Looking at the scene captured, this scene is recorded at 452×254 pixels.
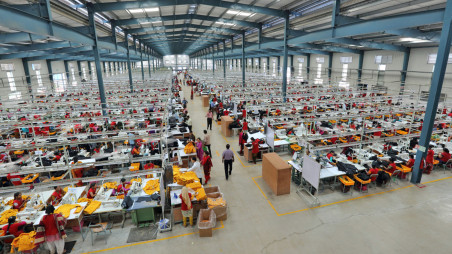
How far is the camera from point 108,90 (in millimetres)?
23672

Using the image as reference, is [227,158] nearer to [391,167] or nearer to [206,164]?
[206,164]

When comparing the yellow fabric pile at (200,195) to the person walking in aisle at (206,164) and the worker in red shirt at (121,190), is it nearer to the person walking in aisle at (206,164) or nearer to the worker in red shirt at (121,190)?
the person walking in aisle at (206,164)

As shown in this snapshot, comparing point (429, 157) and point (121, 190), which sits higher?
point (429, 157)

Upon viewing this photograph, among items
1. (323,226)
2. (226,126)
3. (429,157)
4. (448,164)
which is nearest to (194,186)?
(323,226)

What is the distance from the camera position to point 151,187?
7.59 meters

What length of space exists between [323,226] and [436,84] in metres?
6.01

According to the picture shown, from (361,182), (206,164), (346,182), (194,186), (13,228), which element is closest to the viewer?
(13,228)

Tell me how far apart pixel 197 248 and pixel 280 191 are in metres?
3.57

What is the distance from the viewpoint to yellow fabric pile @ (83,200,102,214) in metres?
6.63

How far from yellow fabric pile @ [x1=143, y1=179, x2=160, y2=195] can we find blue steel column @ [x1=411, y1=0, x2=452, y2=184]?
9.36 m

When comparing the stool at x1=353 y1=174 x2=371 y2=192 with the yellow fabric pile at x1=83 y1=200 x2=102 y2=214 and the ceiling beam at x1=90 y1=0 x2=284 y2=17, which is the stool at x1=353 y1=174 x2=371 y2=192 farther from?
the ceiling beam at x1=90 y1=0 x2=284 y2=17

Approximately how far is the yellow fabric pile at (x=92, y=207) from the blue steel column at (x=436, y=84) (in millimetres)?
10989

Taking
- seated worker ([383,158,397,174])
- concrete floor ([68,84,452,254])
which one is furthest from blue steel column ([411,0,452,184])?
concrete floor ([68,84,452,254])

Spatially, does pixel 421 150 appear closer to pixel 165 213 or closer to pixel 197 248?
pixel 197 248
